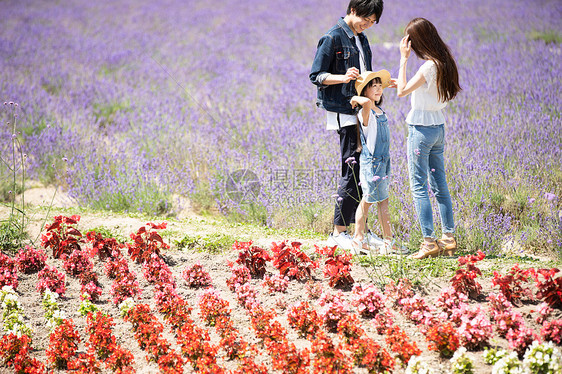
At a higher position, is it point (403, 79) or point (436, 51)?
point (436, 51)

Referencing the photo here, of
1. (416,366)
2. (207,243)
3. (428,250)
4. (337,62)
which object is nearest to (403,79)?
(337,62)

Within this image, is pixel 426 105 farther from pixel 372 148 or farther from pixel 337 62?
pixel 337 62

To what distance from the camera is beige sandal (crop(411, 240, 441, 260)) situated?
3146mm

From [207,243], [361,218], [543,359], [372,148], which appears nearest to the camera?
[543,359]

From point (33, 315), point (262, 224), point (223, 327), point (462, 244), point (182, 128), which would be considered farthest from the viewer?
point (182, 128)

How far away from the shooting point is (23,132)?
6324 millimetres

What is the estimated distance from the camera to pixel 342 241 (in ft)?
11.2

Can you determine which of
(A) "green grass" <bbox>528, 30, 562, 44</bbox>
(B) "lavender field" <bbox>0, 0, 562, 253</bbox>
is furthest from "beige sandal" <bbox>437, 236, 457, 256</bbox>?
(A) "green grass" <bbox>528, 30, 562, 44</bbox>

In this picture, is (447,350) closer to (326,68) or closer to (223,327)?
(223,327)

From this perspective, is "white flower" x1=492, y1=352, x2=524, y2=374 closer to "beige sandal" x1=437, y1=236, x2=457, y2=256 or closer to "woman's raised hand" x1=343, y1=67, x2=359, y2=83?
"beige sandal" x1=437, y1=236, x2=457, y2=256

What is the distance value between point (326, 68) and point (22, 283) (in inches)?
102

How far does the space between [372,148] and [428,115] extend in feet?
1.36

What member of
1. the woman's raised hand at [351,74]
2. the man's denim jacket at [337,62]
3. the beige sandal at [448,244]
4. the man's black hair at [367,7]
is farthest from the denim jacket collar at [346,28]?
the beige sandal at [448,244]

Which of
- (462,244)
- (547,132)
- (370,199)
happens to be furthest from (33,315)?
(547,132)
